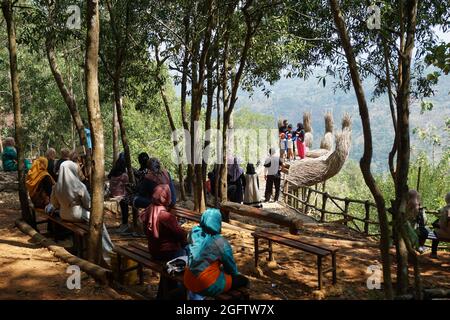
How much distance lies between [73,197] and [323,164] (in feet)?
51.3

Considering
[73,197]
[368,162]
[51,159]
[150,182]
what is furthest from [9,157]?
[368,162]

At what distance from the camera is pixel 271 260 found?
684 cm

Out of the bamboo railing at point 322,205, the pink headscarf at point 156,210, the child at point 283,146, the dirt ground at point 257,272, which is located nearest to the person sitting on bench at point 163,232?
the pink headscarf at point 156,210

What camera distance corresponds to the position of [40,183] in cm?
695

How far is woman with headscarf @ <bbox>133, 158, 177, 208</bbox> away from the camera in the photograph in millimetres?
6422

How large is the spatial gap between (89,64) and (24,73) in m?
20.9

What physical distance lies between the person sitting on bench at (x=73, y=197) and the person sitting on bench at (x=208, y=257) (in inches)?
95.6

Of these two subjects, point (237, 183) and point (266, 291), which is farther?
point (237, 183)

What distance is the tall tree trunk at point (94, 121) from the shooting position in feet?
16.8

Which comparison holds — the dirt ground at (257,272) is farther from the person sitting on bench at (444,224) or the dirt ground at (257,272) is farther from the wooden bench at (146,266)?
the person sitting on bench at (444,224)

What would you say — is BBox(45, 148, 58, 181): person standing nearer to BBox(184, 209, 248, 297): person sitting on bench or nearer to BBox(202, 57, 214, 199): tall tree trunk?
BBox(202, 57, 214, 199): tall tree trunk

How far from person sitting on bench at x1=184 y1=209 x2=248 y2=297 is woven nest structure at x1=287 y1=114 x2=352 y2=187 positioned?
15163 mm
